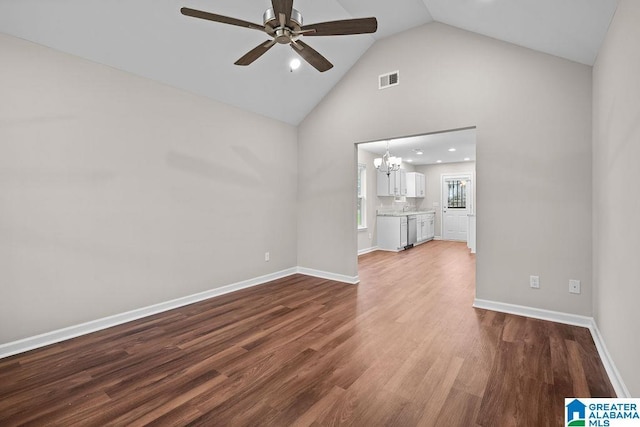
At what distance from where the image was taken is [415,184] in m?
9.44

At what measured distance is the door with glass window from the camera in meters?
9.54

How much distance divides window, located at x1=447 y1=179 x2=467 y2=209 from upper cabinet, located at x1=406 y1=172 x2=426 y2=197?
894 mm

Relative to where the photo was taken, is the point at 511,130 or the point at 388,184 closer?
the point at 511,130

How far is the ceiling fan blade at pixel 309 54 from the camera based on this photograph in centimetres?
235

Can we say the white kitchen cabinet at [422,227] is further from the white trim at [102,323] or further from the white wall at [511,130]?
the white trim at [102,323]

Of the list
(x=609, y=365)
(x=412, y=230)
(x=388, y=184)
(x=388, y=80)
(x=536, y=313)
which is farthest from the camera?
(x=412, y=230)

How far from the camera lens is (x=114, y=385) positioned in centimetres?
208

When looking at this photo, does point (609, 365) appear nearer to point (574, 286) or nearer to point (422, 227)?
point (574, 286)

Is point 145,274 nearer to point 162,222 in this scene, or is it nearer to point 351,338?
point 162,222

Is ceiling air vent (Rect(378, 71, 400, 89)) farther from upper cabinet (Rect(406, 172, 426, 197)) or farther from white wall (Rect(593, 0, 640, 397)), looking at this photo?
upper cabinet (Rect(406, 172, 426, 197))

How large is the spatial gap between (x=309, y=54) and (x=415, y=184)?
7628 mm

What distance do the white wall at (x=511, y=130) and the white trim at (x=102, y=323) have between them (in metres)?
3.15

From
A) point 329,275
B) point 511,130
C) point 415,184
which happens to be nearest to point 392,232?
point 415,184

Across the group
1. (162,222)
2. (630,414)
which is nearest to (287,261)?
(162,222)
